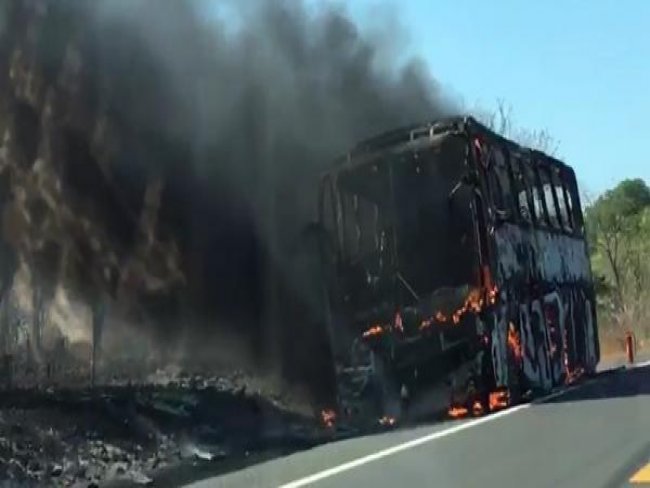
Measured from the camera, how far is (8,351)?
754 inches

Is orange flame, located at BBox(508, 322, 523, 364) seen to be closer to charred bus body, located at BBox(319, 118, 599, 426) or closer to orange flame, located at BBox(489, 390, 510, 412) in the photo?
charred bus body, located at BBox(319, 118, 599, 426)

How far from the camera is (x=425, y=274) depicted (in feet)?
52.0

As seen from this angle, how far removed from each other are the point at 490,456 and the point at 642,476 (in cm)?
169

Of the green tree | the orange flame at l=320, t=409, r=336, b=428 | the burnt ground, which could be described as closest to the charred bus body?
the orange flame at l=320, t=409, r=336, b=428

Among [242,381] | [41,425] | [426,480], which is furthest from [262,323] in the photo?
[426,480]

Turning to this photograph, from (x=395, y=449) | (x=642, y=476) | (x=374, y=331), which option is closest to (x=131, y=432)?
(x=395, y=449)

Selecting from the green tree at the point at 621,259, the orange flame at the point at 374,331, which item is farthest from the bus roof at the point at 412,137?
the green tree at the point at 621,259

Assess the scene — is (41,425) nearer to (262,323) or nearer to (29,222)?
(29,222)

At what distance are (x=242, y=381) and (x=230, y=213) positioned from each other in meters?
3.03

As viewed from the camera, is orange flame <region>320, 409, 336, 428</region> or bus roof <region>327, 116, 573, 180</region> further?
orange flame <region>320, 409, 336, 428</region>

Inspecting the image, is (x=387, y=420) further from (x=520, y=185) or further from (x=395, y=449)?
(x=520, y=185)

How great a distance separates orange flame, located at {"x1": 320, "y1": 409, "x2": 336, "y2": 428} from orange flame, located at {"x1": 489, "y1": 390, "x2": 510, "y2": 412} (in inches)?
83.6

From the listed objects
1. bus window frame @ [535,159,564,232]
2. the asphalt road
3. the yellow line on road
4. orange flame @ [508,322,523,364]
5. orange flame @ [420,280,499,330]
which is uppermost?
bus window frame @ [535,159,564,232]

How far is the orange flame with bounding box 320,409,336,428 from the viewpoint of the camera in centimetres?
1645
